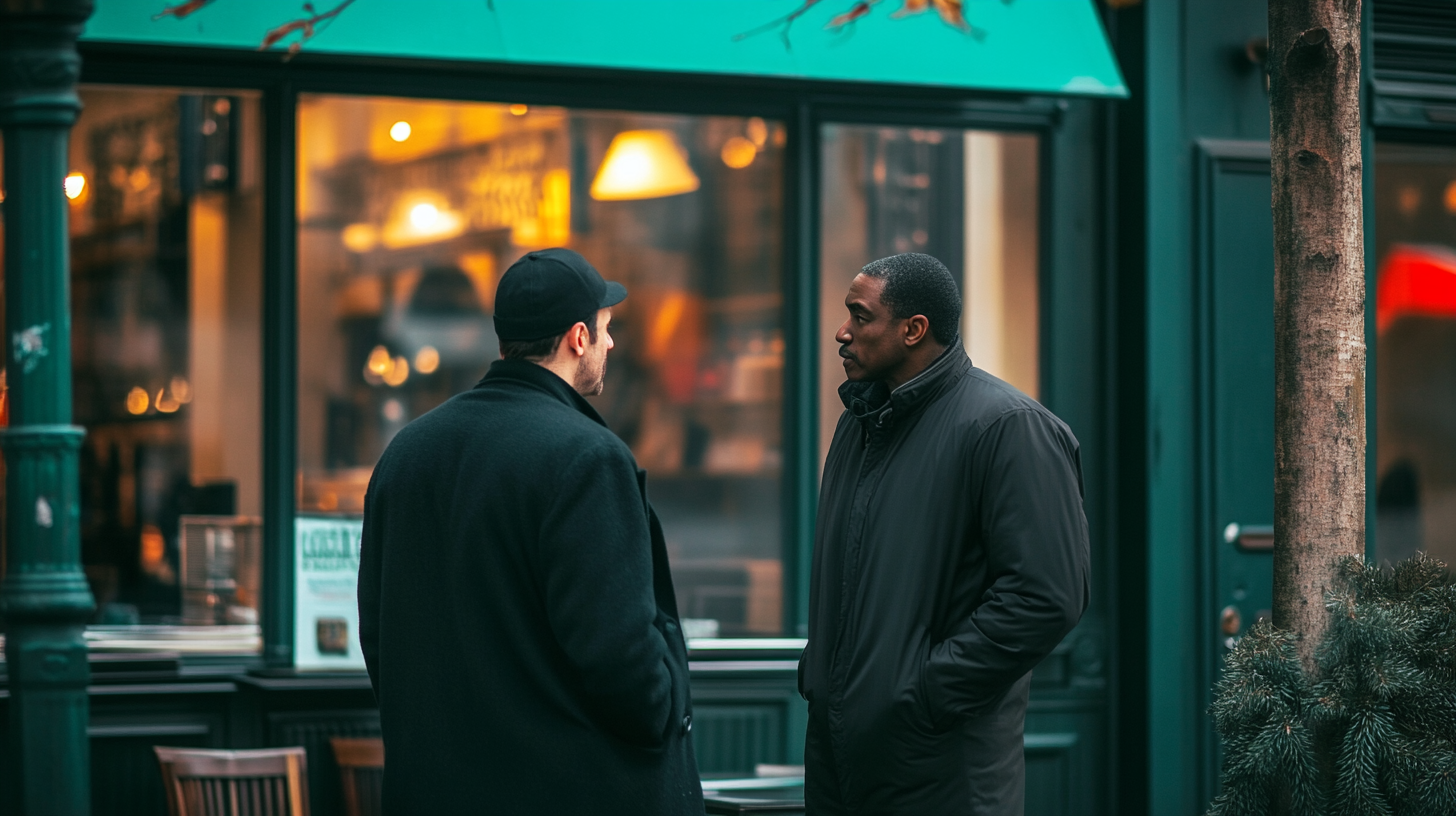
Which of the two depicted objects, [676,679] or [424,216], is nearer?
[676,679]

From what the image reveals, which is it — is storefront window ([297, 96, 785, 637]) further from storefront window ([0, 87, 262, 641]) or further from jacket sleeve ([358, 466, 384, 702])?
jacket sleeve ([358, 466, 384, 702])

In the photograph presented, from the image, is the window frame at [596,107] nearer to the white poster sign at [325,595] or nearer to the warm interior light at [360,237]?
the white poster sign at [325,595]

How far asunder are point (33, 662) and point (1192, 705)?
467 centimetres

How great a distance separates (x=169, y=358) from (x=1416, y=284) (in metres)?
7.07

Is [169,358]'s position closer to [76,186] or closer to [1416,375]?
[76,186]

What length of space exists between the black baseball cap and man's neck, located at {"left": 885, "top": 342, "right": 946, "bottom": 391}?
2.91ft

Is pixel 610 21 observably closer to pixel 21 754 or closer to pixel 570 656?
pixel 21 754

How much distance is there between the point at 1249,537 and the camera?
6773 millimetres

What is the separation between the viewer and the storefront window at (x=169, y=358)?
6.88 metres

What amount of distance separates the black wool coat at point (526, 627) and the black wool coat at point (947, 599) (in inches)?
24.7

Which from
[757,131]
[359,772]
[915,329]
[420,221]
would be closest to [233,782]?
[359,772]

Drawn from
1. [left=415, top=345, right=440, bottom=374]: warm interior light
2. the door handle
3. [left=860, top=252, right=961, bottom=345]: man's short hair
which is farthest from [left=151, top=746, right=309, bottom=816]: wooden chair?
the door handle

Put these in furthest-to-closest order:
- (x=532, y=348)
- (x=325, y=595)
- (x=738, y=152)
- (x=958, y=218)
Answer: (x=738, y=152)
(x=958, y=218)
(x=325, y=595)
(x=532, y=348)

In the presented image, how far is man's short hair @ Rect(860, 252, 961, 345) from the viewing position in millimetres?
3707
